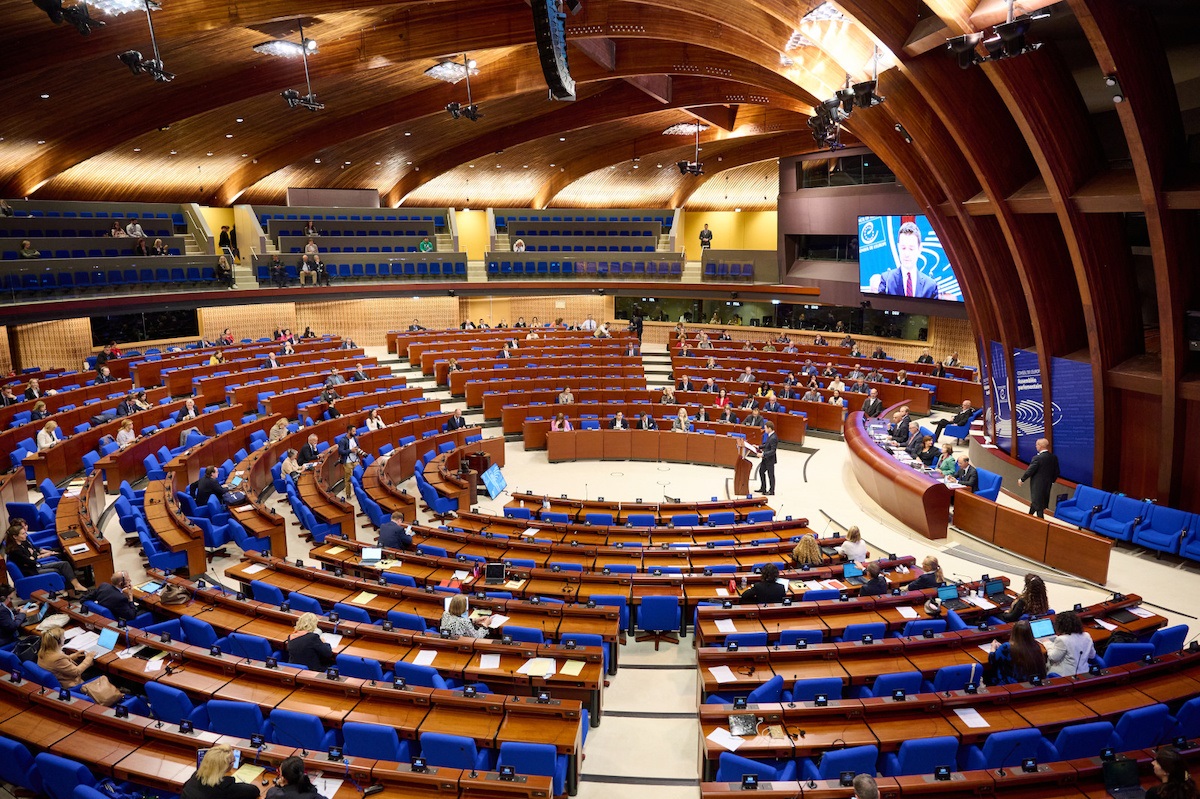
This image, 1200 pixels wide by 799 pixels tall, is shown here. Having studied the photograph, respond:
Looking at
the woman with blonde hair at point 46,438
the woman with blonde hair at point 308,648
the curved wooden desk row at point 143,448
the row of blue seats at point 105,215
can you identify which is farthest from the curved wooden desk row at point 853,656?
the row of blue seats at point 105,215

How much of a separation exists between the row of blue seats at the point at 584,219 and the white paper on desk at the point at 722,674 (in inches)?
1168

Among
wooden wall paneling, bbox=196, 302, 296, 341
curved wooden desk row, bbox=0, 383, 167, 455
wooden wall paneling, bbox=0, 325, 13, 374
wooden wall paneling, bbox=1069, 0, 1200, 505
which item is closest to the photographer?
wooden wall paneling, bbox=1069, 0, 1200, 505

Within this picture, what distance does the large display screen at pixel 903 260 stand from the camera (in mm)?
21203

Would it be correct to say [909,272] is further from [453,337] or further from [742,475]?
[453,337]

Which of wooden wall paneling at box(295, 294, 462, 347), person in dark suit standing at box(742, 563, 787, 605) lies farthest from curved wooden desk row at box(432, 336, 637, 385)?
person in dark suit standing at box(742, 563, 787, 605)

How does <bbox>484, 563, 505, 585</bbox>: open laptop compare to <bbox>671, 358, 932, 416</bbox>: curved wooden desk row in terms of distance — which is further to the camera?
<bbox>671, 358, 932, 416</bbox>: curved wooden desk row

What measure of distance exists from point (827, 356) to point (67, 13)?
796 inches

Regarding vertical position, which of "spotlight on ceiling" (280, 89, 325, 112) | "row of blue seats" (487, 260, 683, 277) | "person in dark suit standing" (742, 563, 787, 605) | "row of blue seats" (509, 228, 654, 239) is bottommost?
"person in dark suit standing" (742, 563, 787, 605)

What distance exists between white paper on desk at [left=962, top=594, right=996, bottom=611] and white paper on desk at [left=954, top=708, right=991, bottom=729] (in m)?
2.34

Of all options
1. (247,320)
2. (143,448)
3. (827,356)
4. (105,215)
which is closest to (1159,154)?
(827,356)

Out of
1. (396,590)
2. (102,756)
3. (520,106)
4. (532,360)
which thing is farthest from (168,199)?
(102,756)

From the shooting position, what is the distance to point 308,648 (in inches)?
271

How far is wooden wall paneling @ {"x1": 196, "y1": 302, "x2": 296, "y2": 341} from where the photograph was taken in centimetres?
2527

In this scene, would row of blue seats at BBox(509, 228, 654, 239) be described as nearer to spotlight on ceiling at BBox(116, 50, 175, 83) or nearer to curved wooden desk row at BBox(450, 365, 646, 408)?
curved wooden desk row at BBox(450, 365, 646, 408)
